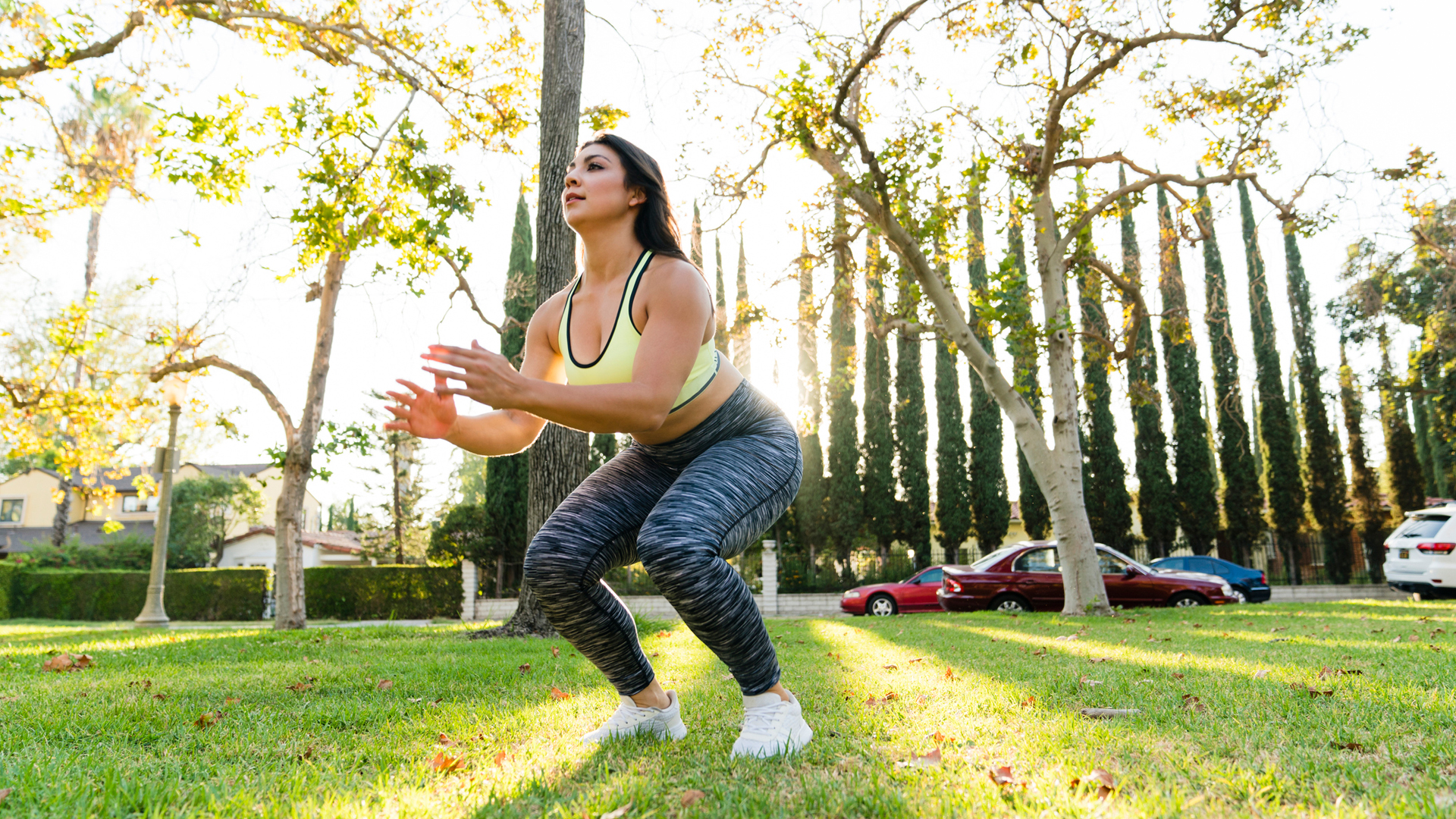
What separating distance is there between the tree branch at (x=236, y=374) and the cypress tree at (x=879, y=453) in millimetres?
17841

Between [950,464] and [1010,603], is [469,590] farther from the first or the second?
[950,464]

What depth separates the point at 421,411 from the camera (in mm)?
2398

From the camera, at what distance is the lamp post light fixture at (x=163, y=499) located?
14.4 meters

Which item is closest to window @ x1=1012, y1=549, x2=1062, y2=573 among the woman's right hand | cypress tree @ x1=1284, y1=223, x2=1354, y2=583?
the woman's right hand

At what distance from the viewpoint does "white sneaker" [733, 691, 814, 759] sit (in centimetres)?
234

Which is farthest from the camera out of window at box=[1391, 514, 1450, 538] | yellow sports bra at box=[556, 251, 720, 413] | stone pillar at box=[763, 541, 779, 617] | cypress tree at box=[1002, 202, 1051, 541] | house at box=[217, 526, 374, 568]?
house at box=[217, 526, 374, 568]

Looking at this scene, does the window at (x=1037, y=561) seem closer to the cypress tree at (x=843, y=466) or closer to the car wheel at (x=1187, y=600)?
the car wheel at (x=1187, y=600)

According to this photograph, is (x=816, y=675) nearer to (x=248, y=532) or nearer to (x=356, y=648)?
(x=356, y=648)

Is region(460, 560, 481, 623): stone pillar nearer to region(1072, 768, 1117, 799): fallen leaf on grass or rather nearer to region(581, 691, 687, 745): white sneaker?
region(581, 691, 687, 745): white sneaker

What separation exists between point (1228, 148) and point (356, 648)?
13.4m

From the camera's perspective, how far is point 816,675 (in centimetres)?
459

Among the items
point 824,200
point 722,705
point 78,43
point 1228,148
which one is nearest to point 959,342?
point 824,200

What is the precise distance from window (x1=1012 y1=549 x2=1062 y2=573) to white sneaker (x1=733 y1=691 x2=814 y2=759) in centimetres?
1366

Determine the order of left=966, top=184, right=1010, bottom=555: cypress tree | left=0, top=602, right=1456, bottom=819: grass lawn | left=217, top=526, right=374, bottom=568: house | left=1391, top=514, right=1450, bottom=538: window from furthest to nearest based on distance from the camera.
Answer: left=217, top=526, right=374, bottom=568: house → left=966, top=184, right=1010, bottom=555: cypress tree → left=1391, top=514, right=1450, bottom=538: window → left=0, top=602, right=1456, bottom=819: grass lawn
